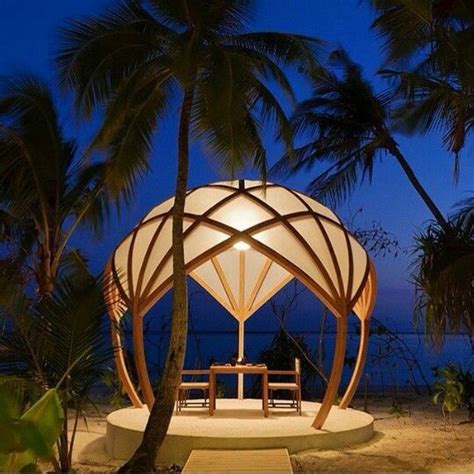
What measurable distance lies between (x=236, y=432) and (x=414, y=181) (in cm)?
923

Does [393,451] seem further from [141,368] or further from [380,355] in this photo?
[380,355]

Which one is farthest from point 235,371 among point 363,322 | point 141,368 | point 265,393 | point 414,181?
point 414,181

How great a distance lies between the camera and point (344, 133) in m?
16.4

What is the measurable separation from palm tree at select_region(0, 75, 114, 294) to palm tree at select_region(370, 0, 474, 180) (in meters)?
5.54

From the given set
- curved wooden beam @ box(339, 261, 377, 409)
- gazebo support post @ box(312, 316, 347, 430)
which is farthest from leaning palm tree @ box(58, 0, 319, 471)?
curved wooden beam @ box(339, 261, 377, 409)

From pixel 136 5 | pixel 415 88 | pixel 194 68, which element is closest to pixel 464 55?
pixel 415 88

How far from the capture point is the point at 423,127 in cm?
1258

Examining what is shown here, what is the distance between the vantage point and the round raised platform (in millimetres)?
8227

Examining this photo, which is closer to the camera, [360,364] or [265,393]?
[265,393]

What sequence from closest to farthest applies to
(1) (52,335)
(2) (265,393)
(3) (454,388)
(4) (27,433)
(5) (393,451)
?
(4) (27,433), (1) (52,335), (5) (393,451), (2) (265,393), (3) (454,388)

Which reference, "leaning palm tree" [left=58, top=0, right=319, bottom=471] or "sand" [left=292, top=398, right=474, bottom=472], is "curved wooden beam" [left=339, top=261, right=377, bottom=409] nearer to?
"sand" [left=292, top=398, right=474, bottom=472]

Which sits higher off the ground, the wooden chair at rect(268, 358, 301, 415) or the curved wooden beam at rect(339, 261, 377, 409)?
the curved wooden beam at rect(339, 261, 377, 409)

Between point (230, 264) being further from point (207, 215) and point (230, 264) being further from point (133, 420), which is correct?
point (133, 420)

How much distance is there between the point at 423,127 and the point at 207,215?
4.77 meters
